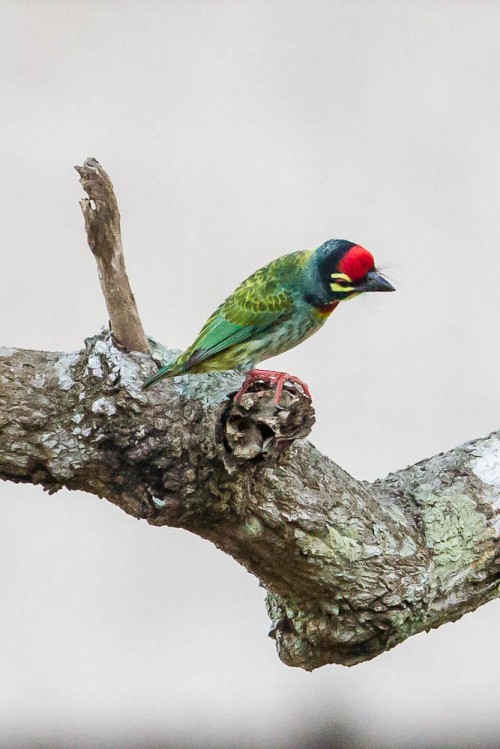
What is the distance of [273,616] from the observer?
3141 mm

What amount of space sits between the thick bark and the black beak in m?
0.54

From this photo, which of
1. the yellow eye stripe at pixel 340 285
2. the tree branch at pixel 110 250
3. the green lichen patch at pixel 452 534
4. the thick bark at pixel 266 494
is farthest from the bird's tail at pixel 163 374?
the green lichen patch at pixel 452 534

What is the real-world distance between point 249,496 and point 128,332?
0.59 metres

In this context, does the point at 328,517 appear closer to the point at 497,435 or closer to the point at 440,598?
the point at 440,598

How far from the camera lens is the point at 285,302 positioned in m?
3.27

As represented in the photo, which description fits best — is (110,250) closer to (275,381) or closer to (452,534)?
(275,381)

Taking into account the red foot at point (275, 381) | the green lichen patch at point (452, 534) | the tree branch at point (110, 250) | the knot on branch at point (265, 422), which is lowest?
the green lichen patch at point (452, 534)

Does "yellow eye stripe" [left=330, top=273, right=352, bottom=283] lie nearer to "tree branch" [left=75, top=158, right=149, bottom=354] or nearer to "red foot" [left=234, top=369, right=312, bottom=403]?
"red foot" [left=234, top=369, right=312, bottom=403]

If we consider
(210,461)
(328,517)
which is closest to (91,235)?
(210,461)

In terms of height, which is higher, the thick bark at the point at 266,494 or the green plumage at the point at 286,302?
the green plumage at the point at 286,302

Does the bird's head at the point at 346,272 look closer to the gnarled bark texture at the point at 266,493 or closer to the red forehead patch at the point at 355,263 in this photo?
the red forehead patch at the point at 355,263

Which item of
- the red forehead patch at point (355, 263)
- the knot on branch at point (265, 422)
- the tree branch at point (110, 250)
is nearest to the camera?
the knot on branch at point (265, 422)

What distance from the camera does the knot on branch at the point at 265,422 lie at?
2.45 metres

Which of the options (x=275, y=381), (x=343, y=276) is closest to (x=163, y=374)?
(x=275, y=381)
